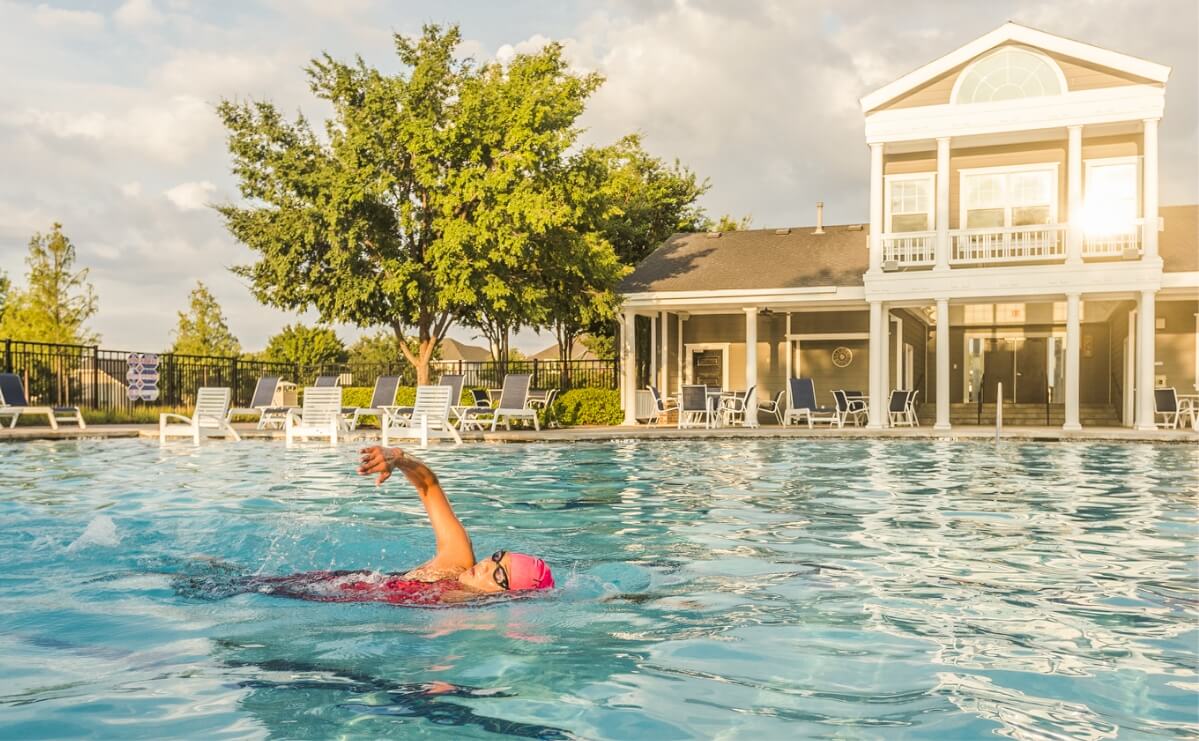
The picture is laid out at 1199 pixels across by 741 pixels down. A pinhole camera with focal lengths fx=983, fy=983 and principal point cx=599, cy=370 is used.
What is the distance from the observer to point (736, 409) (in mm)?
22641

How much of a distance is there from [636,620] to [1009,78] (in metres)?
19.1

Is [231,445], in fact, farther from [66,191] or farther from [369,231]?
[66,191]

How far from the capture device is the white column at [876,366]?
20453 millimetres

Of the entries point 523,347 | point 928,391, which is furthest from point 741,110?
point 523,347

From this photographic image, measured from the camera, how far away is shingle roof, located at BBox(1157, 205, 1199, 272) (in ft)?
66.3

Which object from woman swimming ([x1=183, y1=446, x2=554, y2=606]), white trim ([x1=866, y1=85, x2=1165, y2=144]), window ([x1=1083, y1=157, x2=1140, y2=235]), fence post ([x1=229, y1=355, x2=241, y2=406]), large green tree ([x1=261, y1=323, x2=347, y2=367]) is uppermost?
white trim ([x1=866, y1=85, x2=1165, y2=144])

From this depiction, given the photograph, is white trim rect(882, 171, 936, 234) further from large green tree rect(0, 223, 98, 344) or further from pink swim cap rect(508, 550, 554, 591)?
large green tree rect(0, 223, 98, 344)

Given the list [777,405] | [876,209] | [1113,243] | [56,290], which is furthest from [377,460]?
[56,290]

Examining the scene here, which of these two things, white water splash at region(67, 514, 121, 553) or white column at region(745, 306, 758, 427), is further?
white column at region(745, 306, 758, 427)

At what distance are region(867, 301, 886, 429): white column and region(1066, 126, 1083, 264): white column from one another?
3.81 meters

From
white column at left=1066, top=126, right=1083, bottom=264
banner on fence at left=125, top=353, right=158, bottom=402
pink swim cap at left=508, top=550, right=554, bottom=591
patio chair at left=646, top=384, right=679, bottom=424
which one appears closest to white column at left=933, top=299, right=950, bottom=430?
white column at left=1066, top=126, right=1083, bottom=264

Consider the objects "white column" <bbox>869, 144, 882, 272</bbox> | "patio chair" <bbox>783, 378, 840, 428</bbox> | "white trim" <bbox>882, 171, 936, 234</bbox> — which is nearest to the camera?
"white column" <bbox>869, 144, 882, 272</bbox>

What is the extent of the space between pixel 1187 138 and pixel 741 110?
11.0 metres

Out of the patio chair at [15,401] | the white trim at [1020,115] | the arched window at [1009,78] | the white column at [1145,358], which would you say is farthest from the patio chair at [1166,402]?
the patio chair at [15,401]
